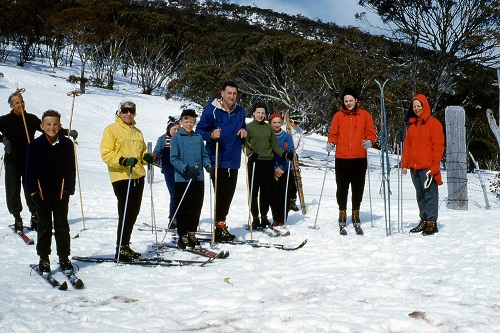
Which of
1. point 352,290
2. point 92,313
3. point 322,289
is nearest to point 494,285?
point 352,290

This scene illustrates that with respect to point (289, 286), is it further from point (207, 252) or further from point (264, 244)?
point (264, 244)

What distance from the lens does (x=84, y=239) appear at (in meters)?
5.90

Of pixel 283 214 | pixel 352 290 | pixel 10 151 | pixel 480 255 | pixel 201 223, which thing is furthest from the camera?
pixel 201 223

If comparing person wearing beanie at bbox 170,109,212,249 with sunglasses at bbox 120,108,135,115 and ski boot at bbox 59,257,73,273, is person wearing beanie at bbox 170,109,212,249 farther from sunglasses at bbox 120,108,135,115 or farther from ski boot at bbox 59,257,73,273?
ski boot at bbox 59,257,73,273

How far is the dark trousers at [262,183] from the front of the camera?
6605 millimetres

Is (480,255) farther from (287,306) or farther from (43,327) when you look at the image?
(43,327)

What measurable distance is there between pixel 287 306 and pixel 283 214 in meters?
3.57

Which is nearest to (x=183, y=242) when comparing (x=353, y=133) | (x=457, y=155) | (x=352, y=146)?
(x=352, y=146)

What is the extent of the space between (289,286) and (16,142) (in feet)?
13.1

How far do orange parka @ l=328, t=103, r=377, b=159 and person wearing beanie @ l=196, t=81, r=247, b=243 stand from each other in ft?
4.40

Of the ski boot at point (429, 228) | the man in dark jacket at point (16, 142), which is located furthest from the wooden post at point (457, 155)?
the man in dark jacket at point (16, 142)

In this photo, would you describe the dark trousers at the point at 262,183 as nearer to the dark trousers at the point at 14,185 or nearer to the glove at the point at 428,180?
the glove at the point at 428,180

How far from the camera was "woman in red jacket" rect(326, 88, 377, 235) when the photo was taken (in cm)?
604

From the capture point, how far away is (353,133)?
19.9 feet
